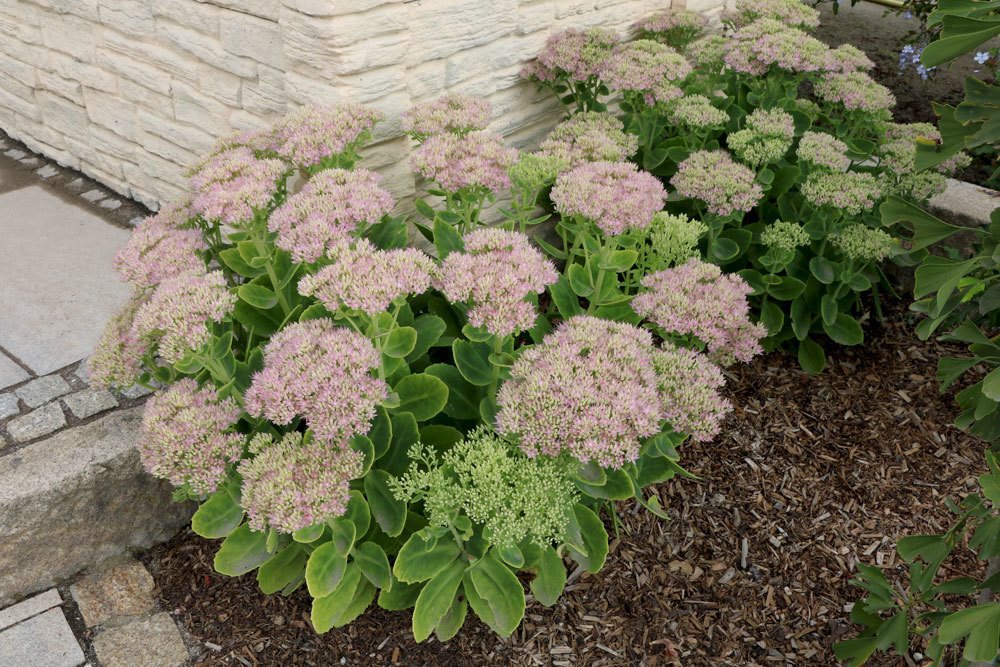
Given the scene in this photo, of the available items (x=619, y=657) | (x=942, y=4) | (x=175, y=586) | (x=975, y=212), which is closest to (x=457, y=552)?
(x=619, y=657)

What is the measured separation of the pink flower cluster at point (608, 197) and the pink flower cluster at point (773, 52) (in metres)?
0.96

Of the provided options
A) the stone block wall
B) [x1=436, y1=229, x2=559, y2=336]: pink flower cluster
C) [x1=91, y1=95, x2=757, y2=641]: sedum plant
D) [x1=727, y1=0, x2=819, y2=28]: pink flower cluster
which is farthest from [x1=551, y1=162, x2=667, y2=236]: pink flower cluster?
[x1=727, y1=0, x2=819, y2=28]: pink flower cluster

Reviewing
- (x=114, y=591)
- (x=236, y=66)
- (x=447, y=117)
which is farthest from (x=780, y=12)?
(x=114, y=591)

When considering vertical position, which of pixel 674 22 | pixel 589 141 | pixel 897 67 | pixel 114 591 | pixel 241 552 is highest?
pixel 674 22

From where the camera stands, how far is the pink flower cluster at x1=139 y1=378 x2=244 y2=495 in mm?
1547

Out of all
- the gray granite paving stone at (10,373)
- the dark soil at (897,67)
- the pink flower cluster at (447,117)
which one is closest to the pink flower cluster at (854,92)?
the dark soil at (897,67)

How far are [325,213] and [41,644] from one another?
1.26 m

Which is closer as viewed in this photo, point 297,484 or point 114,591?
point 297,484

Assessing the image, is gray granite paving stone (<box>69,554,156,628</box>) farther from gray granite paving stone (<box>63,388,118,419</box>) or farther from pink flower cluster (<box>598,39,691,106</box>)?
pink flower cluster (<box>598,39,691,106</box>)

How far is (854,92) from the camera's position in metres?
2.68

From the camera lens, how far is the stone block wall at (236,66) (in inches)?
86.7

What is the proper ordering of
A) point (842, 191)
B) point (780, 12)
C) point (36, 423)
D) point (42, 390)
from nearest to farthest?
point (36, 423) < point (42, 390) < point (842, 191) < point (780, 12)

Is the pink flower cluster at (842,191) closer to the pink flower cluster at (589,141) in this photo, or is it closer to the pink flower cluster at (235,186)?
the pink flower cluster at (589,141)

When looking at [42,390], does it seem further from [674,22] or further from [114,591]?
[674,22]
